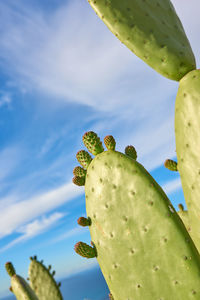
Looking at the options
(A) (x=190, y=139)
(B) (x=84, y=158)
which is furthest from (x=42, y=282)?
(A) (x=190, y=139)

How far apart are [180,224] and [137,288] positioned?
396mm

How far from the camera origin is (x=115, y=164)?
188cm

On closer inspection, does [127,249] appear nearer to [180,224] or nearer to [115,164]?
[180,224]

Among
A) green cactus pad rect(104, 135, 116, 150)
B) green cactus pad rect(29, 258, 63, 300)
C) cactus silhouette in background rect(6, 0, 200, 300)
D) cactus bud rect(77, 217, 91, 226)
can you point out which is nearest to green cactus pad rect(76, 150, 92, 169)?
cactus silhouette in background rect(6, 0, 200, 300)

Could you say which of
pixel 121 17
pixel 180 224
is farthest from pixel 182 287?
pixel 121 17

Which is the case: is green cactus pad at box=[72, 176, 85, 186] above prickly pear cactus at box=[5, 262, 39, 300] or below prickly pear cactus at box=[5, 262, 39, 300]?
below

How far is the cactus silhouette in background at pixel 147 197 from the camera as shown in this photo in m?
1.72

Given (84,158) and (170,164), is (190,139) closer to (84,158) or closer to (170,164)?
(170,164)

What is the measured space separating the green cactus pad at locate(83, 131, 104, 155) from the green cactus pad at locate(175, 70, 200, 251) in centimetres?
44

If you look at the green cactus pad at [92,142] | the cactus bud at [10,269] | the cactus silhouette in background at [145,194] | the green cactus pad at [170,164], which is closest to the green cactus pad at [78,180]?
the cactus silhouette in background at [145,194]

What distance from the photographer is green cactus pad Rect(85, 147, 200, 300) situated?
1.71 metres

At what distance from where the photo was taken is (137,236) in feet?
5.88

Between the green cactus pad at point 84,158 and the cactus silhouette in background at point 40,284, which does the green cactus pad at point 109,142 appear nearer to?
the green cactus pad at point 84,158

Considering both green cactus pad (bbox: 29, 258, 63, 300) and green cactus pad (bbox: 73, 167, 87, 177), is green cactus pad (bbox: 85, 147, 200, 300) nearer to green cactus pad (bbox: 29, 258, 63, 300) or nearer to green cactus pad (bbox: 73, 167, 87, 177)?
green cactus pad (bbox: 73, 167, 87, 177)
